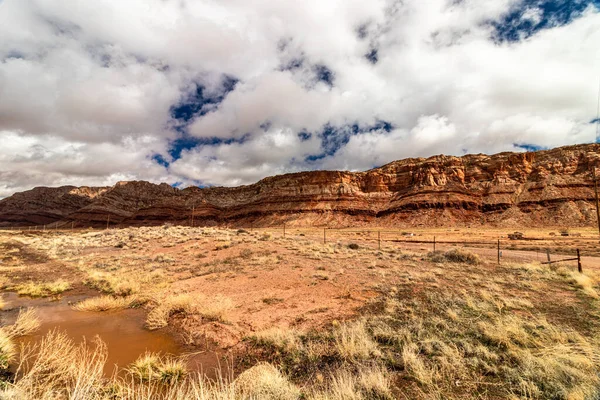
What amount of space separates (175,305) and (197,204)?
9966 cm

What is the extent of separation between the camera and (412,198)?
7462 centimetres

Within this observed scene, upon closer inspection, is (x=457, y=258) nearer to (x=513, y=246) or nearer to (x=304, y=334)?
(x=304, y=334)

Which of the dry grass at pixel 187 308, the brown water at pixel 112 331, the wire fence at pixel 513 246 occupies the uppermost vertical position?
the wire fence at pixel 513 246

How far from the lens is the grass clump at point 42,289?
429 inches

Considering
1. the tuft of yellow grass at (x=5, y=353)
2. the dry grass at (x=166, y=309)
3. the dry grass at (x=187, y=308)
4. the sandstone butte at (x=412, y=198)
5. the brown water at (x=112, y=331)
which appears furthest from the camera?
the sandstone butte at (x=412, y=198)

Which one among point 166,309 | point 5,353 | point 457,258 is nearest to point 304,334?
point 166,309

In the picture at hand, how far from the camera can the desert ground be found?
13.8 ft

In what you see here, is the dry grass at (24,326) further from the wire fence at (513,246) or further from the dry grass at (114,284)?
the wire fence at (513,246)

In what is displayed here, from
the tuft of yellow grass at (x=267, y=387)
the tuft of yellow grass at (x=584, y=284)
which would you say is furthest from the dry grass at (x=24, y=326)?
the tuft of yellow grass at (x=584, y=284)

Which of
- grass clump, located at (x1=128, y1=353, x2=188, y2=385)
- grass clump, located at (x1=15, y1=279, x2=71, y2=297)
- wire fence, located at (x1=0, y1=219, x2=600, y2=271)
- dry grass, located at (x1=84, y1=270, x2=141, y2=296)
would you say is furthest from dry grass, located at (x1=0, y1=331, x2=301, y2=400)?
wire fence, located at (x1=0, y1=219, x2=600, y2=271)

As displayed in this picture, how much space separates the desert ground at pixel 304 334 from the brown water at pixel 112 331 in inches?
2.0

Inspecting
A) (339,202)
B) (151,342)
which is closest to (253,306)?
(151,342)

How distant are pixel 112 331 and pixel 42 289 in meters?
7.11

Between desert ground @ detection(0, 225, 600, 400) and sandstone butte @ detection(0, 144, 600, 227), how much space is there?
5884 cm
